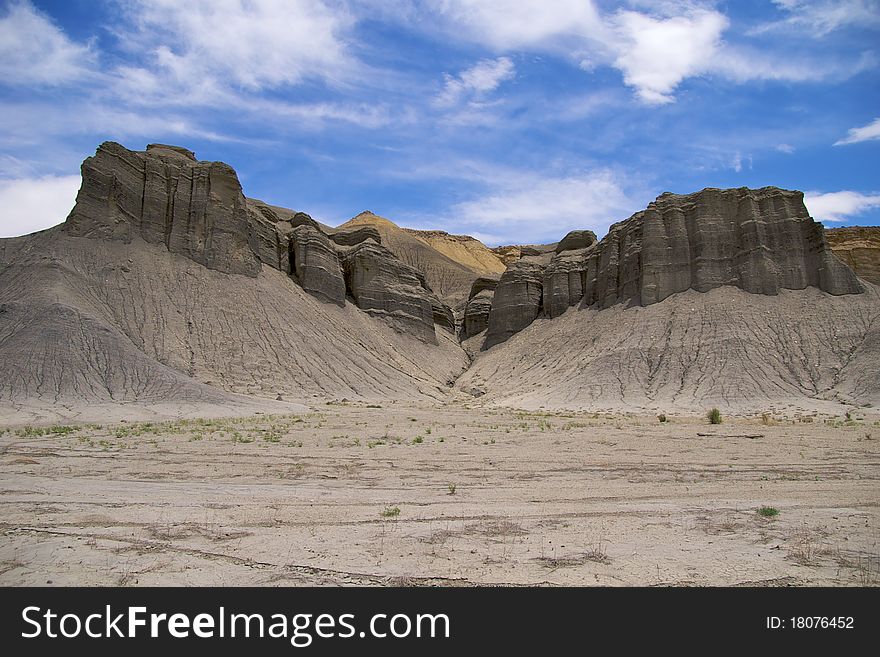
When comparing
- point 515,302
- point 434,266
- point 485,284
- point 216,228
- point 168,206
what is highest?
point 434,266

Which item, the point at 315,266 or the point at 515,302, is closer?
the point at 315,266

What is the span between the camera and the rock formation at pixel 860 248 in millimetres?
63625

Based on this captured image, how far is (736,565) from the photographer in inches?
277

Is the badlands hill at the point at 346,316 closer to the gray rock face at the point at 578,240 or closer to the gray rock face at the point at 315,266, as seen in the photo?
the gray rock face at the point at 315,266

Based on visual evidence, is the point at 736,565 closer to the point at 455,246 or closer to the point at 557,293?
the point at 557,293

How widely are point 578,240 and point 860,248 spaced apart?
31.5 metres

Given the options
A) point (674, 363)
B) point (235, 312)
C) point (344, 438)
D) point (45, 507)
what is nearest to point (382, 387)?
point (235, 312)

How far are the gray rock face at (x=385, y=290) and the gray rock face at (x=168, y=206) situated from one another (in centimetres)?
1558

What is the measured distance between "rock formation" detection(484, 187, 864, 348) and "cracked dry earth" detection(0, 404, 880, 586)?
3603cm

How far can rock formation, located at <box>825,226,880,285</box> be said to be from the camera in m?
63.6

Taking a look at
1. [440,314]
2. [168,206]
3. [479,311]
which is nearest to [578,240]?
[479,311]

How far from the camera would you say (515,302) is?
250 ft

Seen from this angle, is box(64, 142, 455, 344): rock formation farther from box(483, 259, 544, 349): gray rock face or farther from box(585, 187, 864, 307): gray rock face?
box(585, 187, 864, 307): gray rock face

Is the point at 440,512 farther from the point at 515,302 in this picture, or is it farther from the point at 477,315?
the point at 477,315
